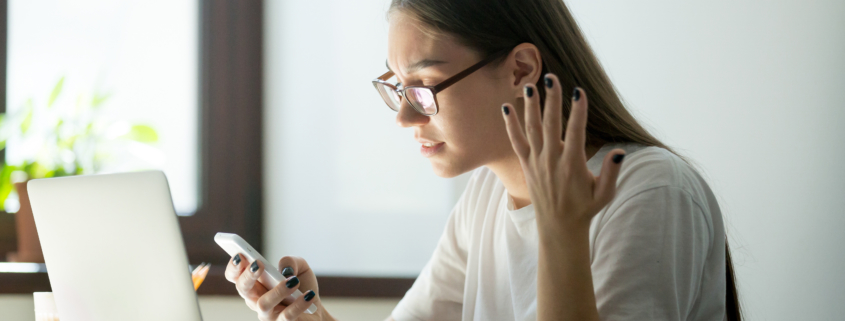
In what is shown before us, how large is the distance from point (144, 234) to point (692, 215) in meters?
0.69

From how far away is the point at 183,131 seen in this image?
177 centimetres

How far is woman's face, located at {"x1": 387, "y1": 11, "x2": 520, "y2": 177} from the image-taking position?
0.88m

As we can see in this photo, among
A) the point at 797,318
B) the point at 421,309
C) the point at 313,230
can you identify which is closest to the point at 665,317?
the point at 421,309

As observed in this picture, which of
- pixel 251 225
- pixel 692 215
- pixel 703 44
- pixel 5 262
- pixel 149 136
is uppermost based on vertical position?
pixel 703 44

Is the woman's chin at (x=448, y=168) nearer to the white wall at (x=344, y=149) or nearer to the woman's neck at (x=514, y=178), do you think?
the woman's neck at (x=514, y=178)

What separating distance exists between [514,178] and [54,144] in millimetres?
1351

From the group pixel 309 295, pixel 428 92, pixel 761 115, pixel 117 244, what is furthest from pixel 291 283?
pixel 761 115

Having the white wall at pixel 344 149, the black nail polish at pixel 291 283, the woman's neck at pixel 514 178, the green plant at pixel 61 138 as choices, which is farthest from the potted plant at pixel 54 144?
the woman's neck at pixel 514 178

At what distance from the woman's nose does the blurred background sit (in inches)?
25.4

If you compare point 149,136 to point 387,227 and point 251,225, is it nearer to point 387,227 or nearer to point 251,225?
point 251,225

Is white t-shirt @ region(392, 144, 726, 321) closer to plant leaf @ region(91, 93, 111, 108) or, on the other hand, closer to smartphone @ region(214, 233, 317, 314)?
smartphone @ region(214, 233, 317, 314)

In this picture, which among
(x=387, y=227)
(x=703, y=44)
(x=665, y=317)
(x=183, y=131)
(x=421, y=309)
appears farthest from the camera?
(x=183, y=131)

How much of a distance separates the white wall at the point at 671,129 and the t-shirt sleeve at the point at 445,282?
43 centimetres

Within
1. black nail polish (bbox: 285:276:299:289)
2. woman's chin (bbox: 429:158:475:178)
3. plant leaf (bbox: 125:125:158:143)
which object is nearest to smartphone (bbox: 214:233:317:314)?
black nail polish (bbox: 285:276:299:289)
